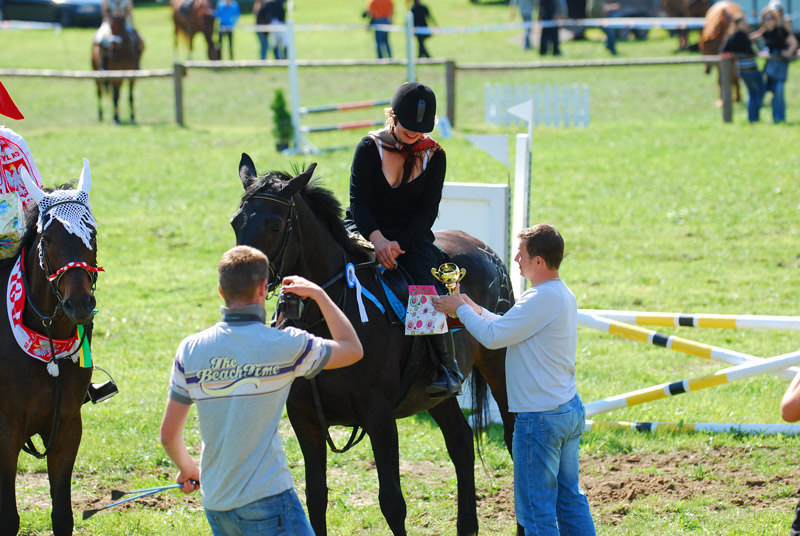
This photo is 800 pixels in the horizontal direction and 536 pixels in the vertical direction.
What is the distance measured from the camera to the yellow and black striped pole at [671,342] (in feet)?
21.5

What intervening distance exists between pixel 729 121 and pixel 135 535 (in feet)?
52.5

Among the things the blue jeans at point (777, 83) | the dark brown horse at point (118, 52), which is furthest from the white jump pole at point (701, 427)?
the dark brown horse at point (118, 52)

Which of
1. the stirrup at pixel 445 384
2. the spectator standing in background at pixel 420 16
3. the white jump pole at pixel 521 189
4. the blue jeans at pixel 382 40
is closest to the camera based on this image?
the stirrup at pixel 445 384

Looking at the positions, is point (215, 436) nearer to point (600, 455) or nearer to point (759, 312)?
point (600, 455)

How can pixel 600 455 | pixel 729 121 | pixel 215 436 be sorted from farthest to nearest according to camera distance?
pixel 729 121 → pixel 600 455 → pixel 215 436

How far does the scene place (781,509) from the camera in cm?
546

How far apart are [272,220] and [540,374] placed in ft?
4.82

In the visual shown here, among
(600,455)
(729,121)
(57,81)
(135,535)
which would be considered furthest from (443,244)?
(57,81)

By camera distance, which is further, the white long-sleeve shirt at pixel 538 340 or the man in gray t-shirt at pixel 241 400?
the white long-sleeve shirt at pixel 538 340

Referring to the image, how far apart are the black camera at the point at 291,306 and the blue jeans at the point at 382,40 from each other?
948 inches

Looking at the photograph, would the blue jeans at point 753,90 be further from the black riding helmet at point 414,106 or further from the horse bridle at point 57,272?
the horse bridle at point 57,272

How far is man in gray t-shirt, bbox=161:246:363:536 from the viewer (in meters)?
3.31

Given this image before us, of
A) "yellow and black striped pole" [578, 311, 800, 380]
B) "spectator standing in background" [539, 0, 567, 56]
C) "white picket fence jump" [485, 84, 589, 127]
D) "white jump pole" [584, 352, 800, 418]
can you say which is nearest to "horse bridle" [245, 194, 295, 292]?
"yellow and black striped pole" [578, 311, 800, 380]

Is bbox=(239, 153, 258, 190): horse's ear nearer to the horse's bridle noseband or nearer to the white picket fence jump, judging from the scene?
the horse's bridle noseband
